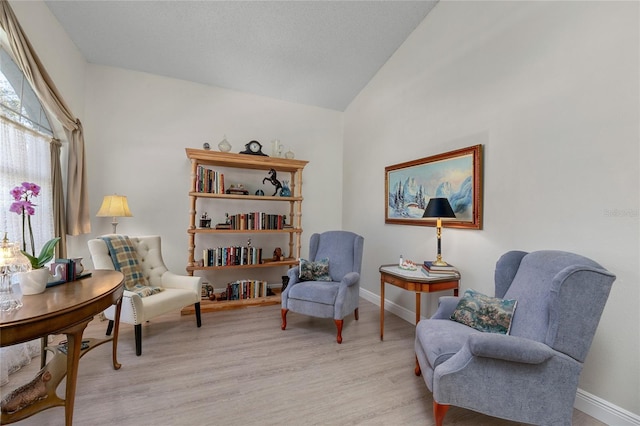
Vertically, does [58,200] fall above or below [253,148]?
below

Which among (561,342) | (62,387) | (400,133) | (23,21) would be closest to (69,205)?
(23,21)

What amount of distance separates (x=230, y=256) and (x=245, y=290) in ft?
1.66

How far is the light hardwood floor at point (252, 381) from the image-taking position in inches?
59.7

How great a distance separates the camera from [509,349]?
1.23 m

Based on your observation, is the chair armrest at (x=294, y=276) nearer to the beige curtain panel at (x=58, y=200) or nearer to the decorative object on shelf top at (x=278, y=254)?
the decorative object on shelf top at (x=278, y=254)

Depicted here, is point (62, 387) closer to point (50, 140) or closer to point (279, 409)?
point (279, 409)

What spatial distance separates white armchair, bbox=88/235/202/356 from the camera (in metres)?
2.12

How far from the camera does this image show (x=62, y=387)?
176cm

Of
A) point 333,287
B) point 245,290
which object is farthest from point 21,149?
point 333,287

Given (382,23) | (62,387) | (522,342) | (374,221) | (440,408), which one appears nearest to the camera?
(522,342)

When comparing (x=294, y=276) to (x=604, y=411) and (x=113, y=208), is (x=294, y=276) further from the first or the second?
(x=604, y=411)

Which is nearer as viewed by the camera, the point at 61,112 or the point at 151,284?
the point at 61,112

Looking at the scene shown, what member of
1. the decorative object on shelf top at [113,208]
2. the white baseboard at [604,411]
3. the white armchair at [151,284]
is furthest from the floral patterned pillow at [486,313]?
the decorative object on shelf top at [113,208]

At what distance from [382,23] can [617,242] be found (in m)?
2.88
